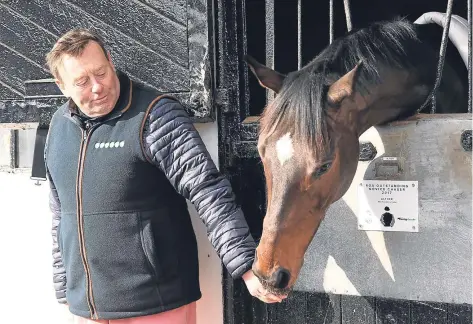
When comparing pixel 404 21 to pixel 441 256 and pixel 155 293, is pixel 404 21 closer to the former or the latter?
pixel 441 256

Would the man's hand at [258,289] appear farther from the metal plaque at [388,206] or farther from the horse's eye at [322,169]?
the metal plaque at [388,206]

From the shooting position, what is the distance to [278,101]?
1.68 metres

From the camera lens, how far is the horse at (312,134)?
1572 millimetres

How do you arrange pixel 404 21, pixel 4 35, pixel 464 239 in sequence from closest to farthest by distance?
pixel 464 239 → pixel 404 21 → pixel 4 35

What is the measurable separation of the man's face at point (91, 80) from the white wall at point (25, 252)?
2.65 feet

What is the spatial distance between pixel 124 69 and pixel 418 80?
108 cm

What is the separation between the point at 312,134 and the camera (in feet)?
5.20

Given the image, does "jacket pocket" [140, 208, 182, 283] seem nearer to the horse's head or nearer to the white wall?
the horse's head

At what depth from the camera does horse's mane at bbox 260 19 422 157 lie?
1.60 meters

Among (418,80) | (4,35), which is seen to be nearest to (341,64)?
(418,80)

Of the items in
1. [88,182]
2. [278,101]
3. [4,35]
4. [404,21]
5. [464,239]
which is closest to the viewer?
[278,101]

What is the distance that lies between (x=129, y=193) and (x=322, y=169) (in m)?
0.58

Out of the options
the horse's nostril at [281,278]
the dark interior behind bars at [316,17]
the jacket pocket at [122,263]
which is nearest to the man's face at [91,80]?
the jacket pocket at [122,263]

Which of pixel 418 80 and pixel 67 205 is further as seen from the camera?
pixel 418 80
